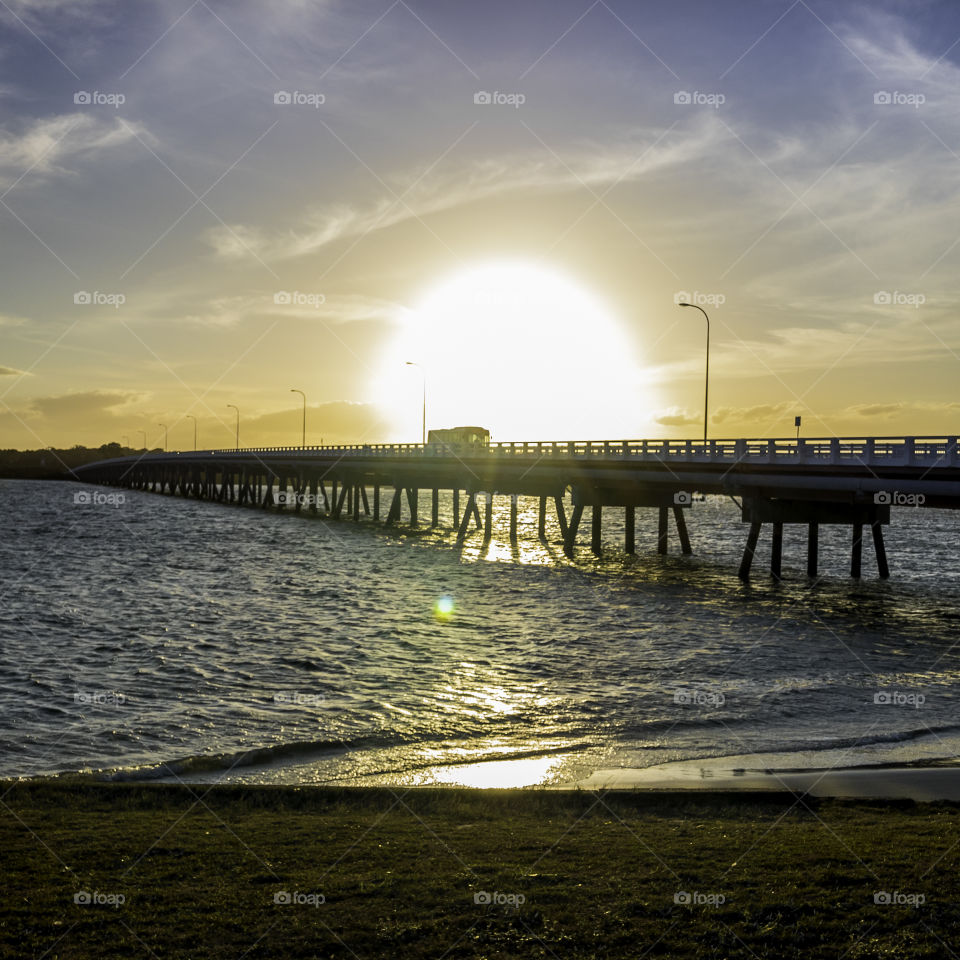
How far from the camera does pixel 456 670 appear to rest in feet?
67.6

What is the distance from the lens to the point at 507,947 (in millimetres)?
6523

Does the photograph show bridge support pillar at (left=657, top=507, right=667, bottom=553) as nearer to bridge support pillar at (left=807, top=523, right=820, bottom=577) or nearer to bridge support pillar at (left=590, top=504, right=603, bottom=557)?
bridge support pillar at (left=590, top=504, right=603, bottom=557)

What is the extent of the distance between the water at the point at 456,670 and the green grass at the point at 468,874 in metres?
2.51

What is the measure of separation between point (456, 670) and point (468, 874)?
1282 centimetres

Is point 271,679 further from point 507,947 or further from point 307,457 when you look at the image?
point 307,457

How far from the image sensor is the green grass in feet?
21.4

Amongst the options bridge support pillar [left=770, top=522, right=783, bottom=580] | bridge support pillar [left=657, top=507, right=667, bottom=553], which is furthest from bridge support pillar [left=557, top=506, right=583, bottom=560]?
bridge support pillar [left=770, top=522, right=783, bottom=580]

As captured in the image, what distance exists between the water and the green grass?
98.8 inches

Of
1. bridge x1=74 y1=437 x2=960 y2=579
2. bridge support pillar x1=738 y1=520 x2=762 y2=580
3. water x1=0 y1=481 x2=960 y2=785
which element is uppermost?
bridge x1=74 y1=437 x2=960 y2=579

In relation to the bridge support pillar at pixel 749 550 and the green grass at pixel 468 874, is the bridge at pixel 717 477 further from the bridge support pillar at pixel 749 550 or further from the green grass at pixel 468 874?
the green grass at pixel 468 874

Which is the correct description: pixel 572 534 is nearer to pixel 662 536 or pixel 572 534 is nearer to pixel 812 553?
pixel 662 536

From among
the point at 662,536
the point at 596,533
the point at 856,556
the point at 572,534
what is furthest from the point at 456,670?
the point at 662,536

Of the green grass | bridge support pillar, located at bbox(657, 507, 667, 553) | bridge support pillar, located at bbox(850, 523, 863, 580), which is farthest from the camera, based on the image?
bridge support pillar, located at bbox(657, 507, 667, 553)

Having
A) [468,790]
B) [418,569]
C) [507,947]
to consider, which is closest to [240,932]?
[507,947]
